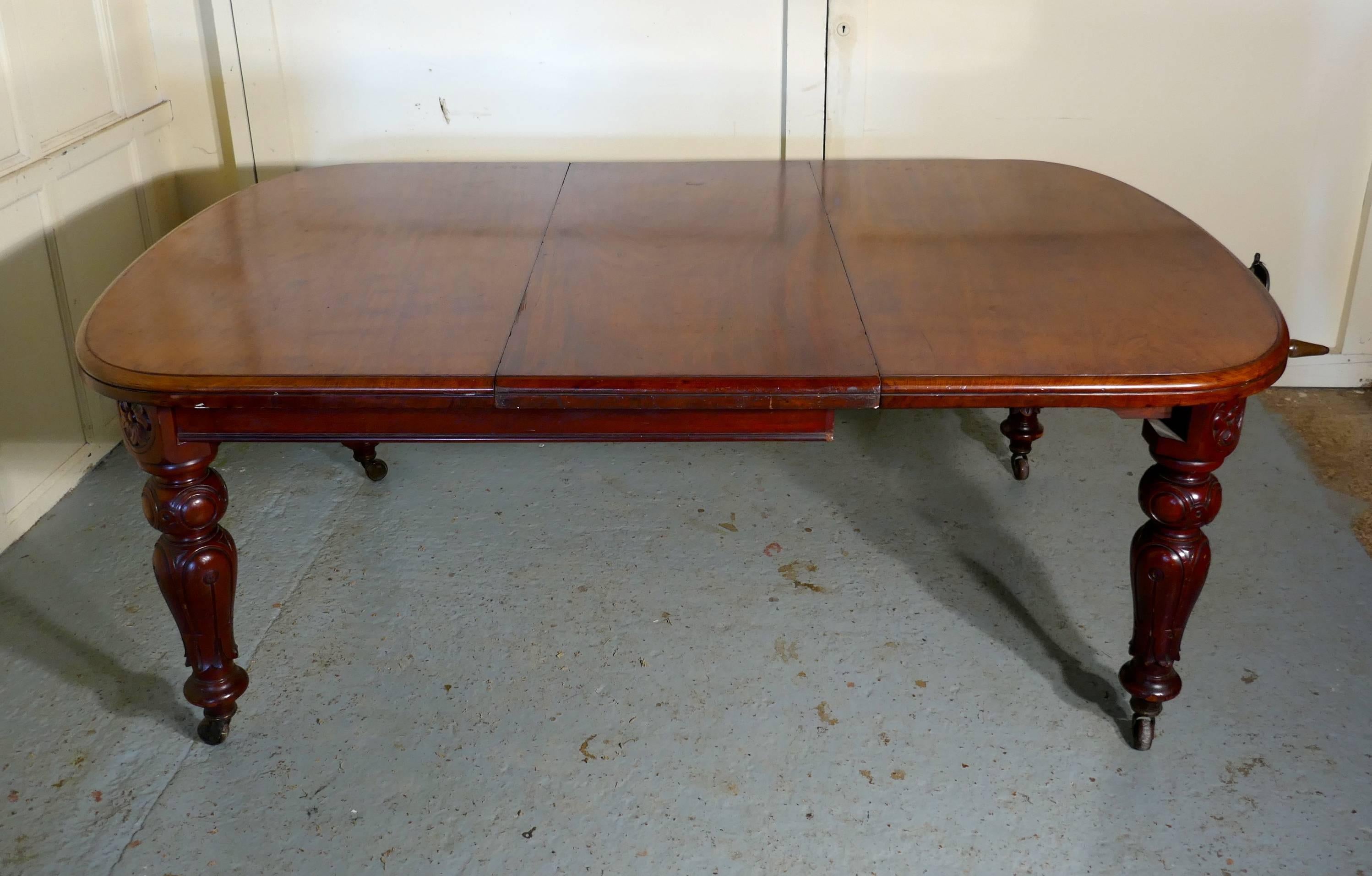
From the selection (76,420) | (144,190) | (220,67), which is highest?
(220,67)

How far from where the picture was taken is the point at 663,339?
1.68 metres

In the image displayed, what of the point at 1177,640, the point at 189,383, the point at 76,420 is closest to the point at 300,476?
the point at 76,420

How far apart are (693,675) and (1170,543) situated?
0.86m

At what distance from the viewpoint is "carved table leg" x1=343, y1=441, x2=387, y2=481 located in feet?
8.80

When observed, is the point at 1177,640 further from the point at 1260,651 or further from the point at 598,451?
the point at 598,451

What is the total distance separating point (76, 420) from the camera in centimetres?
274

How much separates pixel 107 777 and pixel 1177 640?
1.78 m

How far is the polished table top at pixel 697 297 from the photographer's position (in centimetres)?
157

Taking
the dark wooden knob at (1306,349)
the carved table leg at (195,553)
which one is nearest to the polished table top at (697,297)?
the carved table leg at (195,553)

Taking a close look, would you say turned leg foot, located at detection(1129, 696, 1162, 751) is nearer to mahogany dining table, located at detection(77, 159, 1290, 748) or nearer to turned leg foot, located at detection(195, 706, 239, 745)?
mahogany dining table, located at detection(77, 159, 1290, 748)

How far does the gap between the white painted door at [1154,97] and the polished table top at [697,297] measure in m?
A: 0.55

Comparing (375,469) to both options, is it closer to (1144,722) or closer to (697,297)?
(697,297)

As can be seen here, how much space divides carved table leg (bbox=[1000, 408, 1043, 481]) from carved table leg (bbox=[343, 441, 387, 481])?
152 cm

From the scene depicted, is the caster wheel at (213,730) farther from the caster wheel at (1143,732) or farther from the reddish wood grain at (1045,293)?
the caster wheel at (1143,732)
